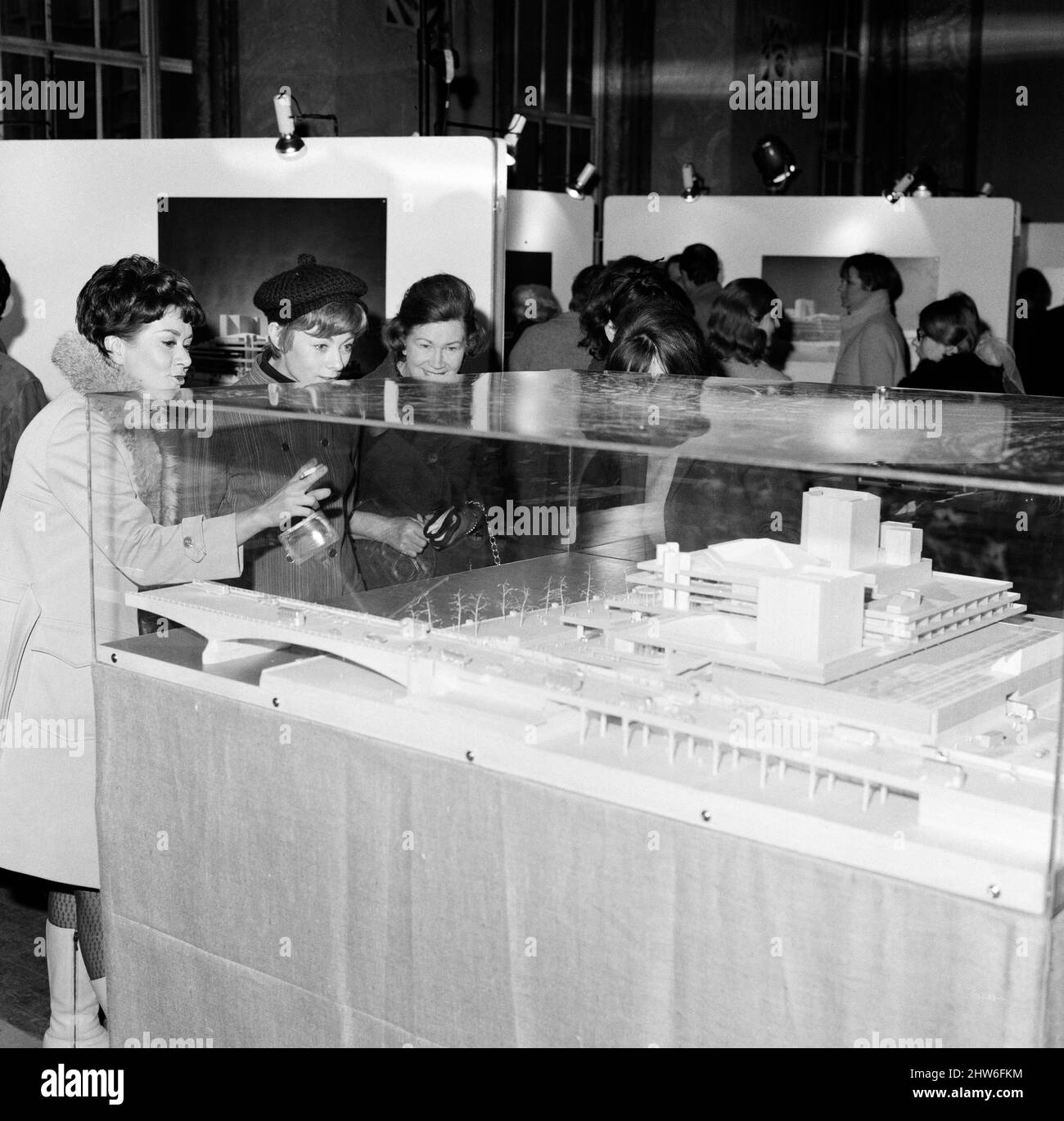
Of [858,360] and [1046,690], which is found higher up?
[858,360]

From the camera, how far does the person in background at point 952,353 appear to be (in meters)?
6.18

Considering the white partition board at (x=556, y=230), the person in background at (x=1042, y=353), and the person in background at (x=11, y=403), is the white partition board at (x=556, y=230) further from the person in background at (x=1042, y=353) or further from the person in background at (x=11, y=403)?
the person in background at (x=11, y=403)

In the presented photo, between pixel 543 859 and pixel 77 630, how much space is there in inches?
48.6

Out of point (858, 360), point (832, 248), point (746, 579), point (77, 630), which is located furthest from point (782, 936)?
point (832, 248)

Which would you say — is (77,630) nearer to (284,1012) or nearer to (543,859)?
(284,1012)

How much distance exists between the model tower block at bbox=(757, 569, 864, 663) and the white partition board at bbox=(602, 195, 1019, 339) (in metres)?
7.58

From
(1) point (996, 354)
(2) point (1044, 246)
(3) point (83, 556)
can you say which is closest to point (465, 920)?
(3) point (83, 556)

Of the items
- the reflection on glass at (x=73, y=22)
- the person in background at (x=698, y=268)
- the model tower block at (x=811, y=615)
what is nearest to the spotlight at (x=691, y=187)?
the person in background at (x=698, y=268)

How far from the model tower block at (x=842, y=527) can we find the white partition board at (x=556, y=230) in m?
7.16

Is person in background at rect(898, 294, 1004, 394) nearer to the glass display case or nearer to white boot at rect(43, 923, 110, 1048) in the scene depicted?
the glass display case

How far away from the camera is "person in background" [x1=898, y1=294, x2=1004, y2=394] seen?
6184 millimetres

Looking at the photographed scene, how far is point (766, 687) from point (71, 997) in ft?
6.29

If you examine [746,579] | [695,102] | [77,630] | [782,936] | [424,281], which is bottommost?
[782,936]
